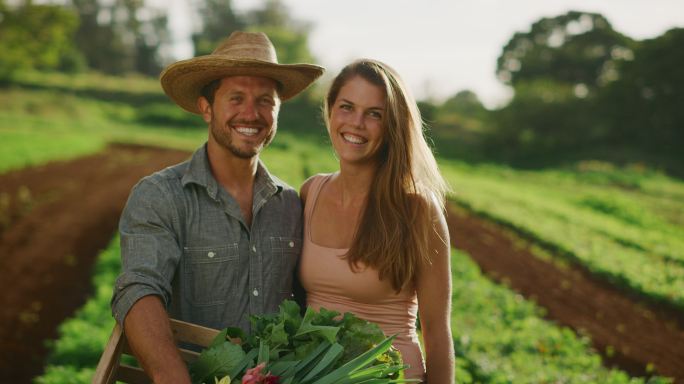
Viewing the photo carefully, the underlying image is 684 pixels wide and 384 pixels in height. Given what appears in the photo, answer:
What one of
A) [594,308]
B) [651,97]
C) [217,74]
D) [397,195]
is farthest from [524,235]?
[651,97]

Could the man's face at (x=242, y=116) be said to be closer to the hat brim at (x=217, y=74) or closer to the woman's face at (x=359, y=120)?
the hat brim at (x=217, y=74)

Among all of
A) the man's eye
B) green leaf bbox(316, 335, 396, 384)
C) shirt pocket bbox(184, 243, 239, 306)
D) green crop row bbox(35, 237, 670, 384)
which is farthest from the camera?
green crop row bbox(35, 237, 670, 384)

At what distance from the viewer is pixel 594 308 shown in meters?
8.84

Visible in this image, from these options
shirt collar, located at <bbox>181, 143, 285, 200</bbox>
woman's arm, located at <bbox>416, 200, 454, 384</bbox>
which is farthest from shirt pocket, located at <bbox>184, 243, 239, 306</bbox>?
woman's arm, located at <bbox>416, 200, 454, 384</bbox>

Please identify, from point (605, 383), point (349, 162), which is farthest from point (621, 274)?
point (349, 162)

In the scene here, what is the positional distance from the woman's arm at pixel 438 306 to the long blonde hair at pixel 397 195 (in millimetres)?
44

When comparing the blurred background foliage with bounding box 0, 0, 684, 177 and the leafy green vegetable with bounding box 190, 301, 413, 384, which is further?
the blurred background foliage with bounding box 0, 0, 684, 177

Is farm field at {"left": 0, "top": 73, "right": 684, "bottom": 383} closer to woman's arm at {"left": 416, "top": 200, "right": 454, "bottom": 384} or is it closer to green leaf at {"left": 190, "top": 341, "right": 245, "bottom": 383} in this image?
woman's arm at {"left": 416, "top": 200, "right": 454, "bottom": 384}

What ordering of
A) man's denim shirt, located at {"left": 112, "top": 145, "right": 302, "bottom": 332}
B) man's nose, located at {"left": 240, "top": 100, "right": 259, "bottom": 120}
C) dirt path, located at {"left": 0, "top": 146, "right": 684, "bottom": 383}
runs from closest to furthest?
man's denim shirt, located at {"left": 112, "top": 145, "right": 302, "bottom": 332} → man's nose, located at {"left": 240, "top": 100, "right": 259, "bottom": 120} → dirt path, located at {"left": 0, "top": 146, "right": 684, "bottom": 383}

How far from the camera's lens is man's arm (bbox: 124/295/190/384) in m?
2.33

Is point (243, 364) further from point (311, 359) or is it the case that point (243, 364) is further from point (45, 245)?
point (45, 245)

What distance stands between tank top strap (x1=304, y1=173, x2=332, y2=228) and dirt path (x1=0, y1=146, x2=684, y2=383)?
3.78 m

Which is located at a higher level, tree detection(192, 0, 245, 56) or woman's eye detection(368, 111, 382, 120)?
tree detection(192, 0, 245, 56)

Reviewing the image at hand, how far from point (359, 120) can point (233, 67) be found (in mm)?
756
